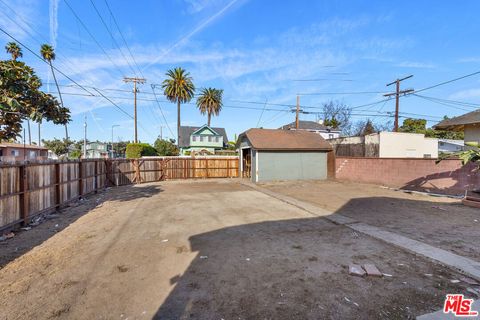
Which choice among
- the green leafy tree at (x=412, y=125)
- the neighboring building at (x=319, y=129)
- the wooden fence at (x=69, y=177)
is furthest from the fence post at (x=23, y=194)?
the green leafy tree at (x=412, y=125)

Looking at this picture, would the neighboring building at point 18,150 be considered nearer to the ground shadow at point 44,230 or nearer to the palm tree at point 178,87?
the palm tree at point 178,87

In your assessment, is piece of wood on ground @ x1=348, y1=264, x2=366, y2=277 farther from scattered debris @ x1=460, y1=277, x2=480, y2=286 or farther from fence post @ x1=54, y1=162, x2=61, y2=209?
fence post @ x1=54, y1=162, x2=61, y2=209

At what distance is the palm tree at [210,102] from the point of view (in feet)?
137

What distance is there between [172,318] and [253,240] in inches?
115

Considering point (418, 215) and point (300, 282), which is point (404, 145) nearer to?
point (418, 215)

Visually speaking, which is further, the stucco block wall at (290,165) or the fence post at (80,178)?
the stucco block wall at (290,165)

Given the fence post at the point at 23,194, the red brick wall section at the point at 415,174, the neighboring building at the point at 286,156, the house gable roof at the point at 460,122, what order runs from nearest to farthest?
1. the fence post at the point at 23,194
2. the red brick wall section at the point at 415,174
3. the house gable roof at the point at 460,122
4. the neighboring building at the point at 286,156

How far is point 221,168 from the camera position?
21.7 metres

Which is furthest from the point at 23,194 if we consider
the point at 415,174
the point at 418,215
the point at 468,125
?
the point at 468,125

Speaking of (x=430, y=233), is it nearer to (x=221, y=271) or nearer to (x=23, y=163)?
(x=221, y=271)

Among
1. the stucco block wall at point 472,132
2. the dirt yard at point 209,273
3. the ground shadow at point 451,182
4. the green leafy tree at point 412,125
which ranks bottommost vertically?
the dirt yard at point 209,273

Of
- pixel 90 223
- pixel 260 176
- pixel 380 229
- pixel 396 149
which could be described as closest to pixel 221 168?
pixel 260 176

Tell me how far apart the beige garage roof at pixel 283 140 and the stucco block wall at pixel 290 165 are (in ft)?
1.48

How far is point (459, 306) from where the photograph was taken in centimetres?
307
